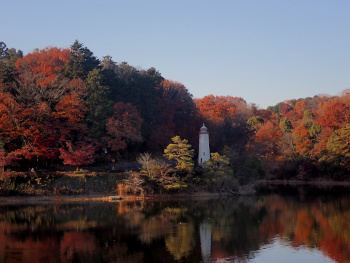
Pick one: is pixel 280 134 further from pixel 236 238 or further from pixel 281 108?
pixel 236 238

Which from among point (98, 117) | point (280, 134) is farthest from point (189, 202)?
point (280, 134)

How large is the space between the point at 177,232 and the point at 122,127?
19.3 meters

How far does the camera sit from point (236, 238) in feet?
75.9

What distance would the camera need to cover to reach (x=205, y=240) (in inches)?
890

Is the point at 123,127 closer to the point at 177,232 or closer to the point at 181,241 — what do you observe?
the point at 177,232

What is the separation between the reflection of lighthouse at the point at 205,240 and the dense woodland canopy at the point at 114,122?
609 inches

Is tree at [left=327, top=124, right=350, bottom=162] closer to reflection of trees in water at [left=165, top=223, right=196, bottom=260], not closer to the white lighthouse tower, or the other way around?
the white lighthouse tower

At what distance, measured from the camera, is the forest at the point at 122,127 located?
38.0 m

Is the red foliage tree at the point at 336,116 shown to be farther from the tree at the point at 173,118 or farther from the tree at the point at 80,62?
the tree at the point at 80,62

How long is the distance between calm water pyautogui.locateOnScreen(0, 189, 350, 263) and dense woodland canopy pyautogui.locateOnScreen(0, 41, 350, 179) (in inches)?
282

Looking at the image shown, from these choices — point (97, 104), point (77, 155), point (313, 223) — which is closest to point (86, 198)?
point (77, 155)

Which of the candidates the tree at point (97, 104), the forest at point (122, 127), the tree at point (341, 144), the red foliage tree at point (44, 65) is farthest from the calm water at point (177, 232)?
the tree at point (341, 144)

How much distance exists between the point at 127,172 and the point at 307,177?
2840 cm

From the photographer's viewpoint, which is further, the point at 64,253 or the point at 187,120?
the point at 187,120
